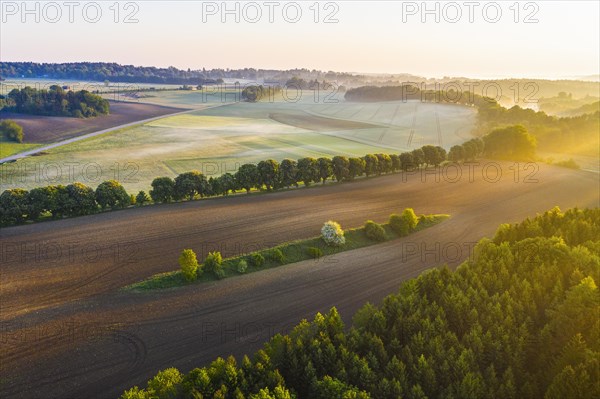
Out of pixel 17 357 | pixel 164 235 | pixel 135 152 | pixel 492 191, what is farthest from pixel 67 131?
pixel 492 191

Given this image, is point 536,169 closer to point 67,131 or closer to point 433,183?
point 433,183

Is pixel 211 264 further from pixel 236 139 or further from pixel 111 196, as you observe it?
pixel 236 139

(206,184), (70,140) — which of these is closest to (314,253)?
(206,184)

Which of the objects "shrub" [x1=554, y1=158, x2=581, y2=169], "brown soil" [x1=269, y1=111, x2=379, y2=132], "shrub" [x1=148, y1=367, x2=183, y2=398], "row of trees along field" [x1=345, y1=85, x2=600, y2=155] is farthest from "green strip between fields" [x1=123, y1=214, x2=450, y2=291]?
"brown soil" [x1=269, y1=111, x2=379, y2=132]

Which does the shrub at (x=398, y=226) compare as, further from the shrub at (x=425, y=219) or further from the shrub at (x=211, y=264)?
the shrub at (x=211, y=264)

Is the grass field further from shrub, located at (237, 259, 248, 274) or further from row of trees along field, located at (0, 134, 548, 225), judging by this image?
shrub, located at (237, 259, 248, 274)

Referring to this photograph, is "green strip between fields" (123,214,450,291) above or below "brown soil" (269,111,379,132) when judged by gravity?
below
